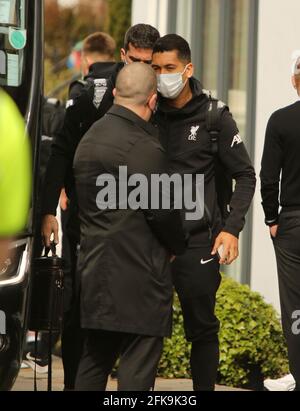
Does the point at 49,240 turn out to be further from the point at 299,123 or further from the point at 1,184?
the point at 1,184

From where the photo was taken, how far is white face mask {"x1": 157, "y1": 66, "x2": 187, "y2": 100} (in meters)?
7.66

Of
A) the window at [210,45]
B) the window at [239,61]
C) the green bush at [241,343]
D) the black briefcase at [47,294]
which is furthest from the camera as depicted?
the window at [210,45]

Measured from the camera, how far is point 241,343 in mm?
10133

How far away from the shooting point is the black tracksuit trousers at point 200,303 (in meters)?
7.68

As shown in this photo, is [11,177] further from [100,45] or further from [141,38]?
[100,45]

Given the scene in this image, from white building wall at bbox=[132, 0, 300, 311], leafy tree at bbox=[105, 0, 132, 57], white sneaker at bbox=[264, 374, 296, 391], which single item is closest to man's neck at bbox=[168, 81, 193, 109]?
white sneaker at bbox=[264, 374, 296, 391]

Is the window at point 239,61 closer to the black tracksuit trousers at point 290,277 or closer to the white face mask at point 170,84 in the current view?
the black tracksuit trousers at point 290,277

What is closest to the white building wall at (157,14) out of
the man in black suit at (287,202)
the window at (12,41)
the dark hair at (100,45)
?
the dark hair at (100,45)

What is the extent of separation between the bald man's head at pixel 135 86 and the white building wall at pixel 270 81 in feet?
13.1

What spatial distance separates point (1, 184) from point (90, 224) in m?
2.21

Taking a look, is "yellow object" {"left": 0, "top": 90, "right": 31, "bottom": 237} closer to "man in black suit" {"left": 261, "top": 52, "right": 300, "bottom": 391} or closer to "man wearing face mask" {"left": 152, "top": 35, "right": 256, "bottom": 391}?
"man wearing face mask" {"left": 152, "top": 35, "right": 256, "bottom": 391}

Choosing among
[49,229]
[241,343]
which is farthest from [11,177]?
[241,343]

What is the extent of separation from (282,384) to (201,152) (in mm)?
2495

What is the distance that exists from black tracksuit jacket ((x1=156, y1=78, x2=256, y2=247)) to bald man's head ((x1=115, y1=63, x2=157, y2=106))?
717 millimetres
